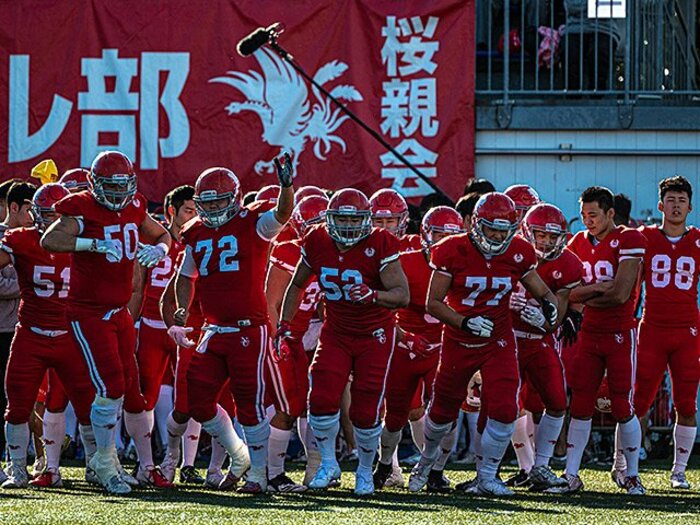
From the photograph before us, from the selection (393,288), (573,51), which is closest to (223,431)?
(393,288)

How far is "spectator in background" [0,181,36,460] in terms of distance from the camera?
9680 mm

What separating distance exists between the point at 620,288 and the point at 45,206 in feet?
11.3

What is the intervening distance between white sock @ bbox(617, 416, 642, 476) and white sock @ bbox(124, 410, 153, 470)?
9.38 feet

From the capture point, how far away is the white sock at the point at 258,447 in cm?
880

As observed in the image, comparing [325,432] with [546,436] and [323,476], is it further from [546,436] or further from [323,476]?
[546,436]

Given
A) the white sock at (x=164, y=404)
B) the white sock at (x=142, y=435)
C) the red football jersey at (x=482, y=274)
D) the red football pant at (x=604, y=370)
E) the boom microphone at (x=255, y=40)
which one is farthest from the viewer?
the boom microphone at (x=255, y=40)

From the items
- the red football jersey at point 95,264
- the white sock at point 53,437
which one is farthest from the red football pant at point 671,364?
the white sock at point 53,437

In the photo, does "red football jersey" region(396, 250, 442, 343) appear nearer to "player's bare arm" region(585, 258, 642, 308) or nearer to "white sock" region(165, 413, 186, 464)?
"player's bare arm" region(585, 258, 642, 308)

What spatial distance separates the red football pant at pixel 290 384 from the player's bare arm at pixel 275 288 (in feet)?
0.78

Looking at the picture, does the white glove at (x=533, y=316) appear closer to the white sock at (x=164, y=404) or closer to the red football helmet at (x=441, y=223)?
the red football helmet at (x=441, y=223)

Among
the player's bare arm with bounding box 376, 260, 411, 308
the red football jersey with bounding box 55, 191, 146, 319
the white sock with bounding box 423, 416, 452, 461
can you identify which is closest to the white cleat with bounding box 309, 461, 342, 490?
the white sock with bounding box 423, 416, 452, 461

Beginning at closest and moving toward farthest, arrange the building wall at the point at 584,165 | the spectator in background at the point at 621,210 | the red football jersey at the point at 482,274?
the red football jersey at the point at 482,274 → the spectator in background at the point at 621,210 → the building wall at the point at 584,165

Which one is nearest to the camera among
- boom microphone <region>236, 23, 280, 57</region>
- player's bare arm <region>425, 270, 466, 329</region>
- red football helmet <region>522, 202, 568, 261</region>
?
player's bare arm <region>425, 270, 466, 329</region>

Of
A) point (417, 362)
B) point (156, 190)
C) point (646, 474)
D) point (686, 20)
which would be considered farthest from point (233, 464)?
point (686, 20)
